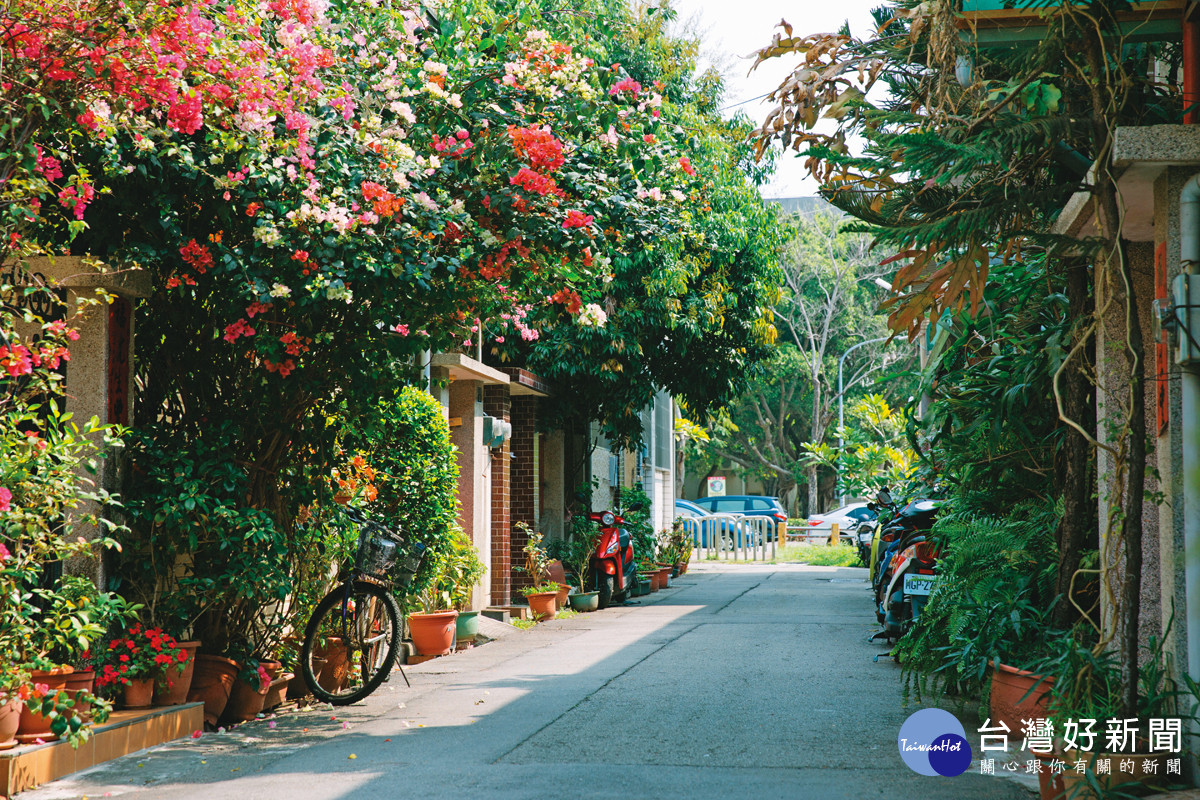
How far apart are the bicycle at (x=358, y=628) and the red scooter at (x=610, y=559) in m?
6.99

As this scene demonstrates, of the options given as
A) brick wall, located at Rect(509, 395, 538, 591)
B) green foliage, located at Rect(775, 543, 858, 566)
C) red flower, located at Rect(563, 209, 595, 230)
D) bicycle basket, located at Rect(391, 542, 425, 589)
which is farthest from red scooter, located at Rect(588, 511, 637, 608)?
green foliage, located at Rect(775, 543, 858, 566)

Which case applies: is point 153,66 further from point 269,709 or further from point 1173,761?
point 1173,761

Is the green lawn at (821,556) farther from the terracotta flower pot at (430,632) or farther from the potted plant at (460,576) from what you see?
the terracotta flower pot at (430,632)

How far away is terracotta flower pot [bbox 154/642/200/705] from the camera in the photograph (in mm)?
5996

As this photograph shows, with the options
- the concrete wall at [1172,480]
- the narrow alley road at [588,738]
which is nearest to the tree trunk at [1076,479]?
the concrete wall at [1172,480]

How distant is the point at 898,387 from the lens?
133 feet

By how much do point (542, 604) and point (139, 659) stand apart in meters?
7.37

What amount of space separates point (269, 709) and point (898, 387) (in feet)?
119

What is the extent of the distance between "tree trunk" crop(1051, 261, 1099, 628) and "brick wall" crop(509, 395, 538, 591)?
28.5ft

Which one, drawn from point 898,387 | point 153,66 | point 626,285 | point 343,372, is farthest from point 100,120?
point 898,387

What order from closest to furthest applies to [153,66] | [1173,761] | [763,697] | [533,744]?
[1173,761]
[153,66]
[533,744]
[763,697]

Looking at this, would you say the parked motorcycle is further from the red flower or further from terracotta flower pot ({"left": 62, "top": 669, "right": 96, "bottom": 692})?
terracotta flower pot ({"left": 62, "top": 669, "right": 96, "bottom": 692})

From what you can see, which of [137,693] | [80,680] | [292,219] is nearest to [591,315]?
[292,219]

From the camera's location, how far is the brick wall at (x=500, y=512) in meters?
12.6
